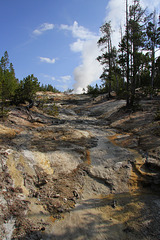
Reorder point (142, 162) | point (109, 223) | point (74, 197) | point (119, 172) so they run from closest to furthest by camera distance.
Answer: point (109, 223) → point (74, 197) → point (119, 172) → point (142, 162)

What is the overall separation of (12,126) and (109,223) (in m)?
7.40

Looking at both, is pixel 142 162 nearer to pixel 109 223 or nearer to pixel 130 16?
pixel 109 223

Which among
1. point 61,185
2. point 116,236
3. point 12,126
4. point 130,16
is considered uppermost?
point 130,16

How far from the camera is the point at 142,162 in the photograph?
18.4 feet

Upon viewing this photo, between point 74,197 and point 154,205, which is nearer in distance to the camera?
point 154,205

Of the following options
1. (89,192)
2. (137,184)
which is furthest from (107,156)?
(89,192)

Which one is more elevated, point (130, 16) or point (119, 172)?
point (130, 16)

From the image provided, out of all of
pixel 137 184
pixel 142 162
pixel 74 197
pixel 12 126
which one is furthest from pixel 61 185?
pixel 12 126

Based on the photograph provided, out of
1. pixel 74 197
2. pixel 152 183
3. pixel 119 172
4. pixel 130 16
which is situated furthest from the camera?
pixel 130 16

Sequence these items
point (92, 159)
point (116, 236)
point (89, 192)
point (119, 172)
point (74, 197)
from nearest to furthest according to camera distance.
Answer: point (116, 236) → point (74, 197) → point (89, 192) → point (119, 172) → point (92, 159)

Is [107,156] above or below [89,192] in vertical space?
above

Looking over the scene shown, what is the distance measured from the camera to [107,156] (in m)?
6.24

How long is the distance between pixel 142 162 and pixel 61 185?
10.4 feet

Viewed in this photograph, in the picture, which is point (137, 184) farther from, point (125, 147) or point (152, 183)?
point (125, 147)
